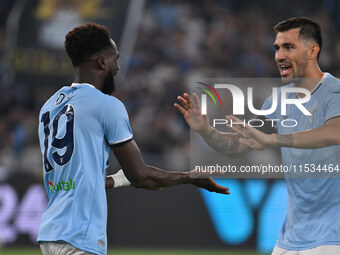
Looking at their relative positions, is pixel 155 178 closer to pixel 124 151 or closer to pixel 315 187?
pixel 124 151

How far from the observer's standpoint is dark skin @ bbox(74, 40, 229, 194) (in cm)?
404

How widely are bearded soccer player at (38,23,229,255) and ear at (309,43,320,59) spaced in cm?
157

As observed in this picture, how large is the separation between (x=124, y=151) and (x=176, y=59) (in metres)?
11.3

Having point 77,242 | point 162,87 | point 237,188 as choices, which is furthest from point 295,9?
point 77,242

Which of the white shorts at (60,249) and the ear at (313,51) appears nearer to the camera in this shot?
the white shorts at (60,249)

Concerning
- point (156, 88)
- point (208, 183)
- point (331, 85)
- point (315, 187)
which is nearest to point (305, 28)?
point (331, 85)

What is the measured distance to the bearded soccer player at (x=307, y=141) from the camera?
4523 millimetres

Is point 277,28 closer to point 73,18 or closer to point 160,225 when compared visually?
point 160,225

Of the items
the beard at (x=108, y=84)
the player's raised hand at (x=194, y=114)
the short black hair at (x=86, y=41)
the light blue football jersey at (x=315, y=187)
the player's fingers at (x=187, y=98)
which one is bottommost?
the light blue football jersey at (x=315, y=187)

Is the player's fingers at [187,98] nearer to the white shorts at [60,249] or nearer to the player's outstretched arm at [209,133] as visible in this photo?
the player's outstretched arm at [209,133]

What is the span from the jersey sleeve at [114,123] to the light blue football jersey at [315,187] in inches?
53.3

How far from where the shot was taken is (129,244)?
10.8m

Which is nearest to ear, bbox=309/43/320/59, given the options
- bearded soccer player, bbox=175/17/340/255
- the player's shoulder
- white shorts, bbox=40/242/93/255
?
bearded soccer player, bbox=175/17/340/255

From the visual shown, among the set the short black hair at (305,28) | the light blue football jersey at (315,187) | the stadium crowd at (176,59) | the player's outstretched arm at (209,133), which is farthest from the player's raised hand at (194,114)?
the stadium crowd at (176,59)
